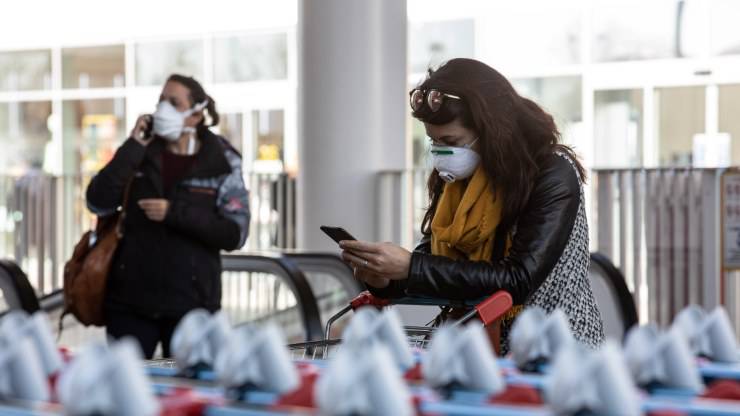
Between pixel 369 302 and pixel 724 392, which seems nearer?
pixel 724 392

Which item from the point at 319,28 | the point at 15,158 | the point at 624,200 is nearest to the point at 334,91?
the point at 319,28

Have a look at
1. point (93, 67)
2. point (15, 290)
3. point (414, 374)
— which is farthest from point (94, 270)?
point (93, 67)

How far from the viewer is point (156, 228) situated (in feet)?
16.2

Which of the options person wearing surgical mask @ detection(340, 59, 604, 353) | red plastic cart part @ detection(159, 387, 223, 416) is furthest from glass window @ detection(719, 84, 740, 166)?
red plastic cart part @ detection(159, 387, 223, 416)

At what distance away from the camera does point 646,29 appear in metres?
14.7

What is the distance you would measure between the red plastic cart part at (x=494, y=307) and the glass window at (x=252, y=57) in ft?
46.3

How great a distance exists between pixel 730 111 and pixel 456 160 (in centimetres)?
1204

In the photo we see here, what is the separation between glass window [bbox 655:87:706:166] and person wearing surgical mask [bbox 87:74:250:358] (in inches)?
411

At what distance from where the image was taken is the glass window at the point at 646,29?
14.5 m

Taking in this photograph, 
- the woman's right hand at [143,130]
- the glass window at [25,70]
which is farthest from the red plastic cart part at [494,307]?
the glass window at [25,70]

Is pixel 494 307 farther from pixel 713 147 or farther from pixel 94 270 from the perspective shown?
pixel 713 147

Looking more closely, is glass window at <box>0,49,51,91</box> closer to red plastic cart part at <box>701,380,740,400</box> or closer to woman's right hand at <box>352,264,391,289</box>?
woman's right hand at <box>352,264,391,289</box>

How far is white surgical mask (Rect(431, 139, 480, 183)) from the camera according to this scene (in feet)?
10.6

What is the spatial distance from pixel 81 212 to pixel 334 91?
3.13 meters
